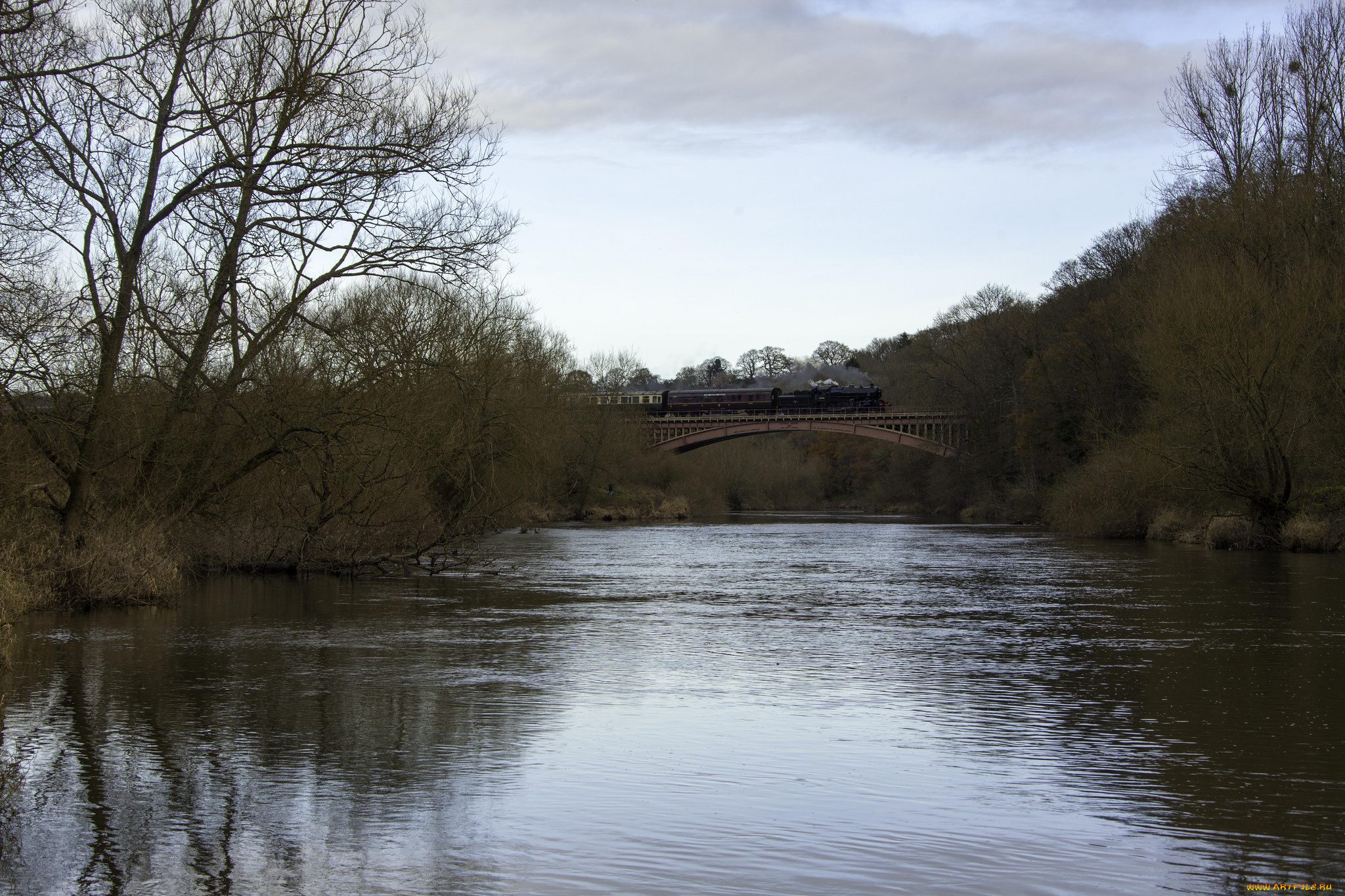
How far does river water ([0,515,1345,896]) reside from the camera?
6.11m

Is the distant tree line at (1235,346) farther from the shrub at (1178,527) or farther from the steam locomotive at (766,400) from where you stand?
the steam locomotive at (766,400)

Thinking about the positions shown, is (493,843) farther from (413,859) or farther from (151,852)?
(151,852)

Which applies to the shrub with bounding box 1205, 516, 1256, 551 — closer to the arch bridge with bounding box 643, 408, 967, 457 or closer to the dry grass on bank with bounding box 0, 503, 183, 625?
the dry grass on bank with bounding box 0, 503, 183, 625

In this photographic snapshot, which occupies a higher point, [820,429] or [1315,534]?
[820,429]

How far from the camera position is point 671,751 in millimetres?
Answer: 8797

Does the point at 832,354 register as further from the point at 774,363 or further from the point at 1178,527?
the point at 1178,527

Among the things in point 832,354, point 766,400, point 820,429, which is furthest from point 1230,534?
point 832,354

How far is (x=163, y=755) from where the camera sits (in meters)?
8.42

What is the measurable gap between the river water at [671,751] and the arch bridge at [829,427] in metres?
50.5

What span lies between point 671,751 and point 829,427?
66.9 metres

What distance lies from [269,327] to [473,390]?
4207 millimetres

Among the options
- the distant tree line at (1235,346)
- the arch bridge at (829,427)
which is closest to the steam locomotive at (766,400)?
the arch bridge at (829,427)

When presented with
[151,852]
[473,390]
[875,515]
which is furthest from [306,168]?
[875,515]

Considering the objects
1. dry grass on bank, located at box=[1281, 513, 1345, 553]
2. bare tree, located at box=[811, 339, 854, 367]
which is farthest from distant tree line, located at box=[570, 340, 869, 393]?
dry grass on bank, located at box=[1281, 513, 1345, 553]
